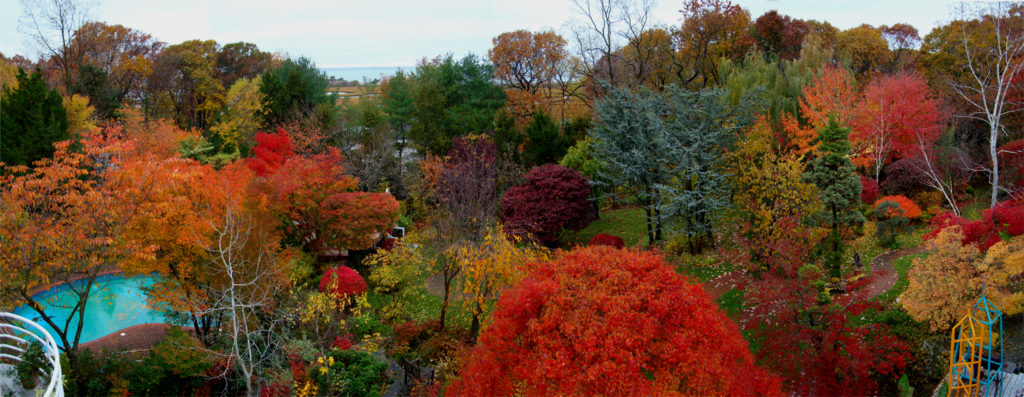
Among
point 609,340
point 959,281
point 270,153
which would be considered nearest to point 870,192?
point 959,281

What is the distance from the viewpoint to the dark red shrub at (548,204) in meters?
21.2

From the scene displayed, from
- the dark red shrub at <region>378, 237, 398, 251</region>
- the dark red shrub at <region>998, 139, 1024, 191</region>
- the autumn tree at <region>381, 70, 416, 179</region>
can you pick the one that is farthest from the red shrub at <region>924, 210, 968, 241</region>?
the autumn tree at <region>381, 70, 416, 179</region>

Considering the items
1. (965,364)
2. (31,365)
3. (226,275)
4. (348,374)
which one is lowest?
(348,374)

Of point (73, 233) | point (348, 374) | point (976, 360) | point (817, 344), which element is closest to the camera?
point (976, 360)

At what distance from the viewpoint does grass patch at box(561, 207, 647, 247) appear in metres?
22.8

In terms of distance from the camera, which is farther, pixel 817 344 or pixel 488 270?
pixel 488 270

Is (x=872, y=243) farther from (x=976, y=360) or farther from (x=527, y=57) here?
(x=527, y=57)

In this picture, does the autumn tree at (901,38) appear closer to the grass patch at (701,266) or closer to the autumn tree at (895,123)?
the autumn tree at (895,123)

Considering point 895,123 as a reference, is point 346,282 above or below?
below

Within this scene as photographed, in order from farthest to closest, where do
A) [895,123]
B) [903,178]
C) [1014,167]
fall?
[895,123], [903,178], [1014,167]

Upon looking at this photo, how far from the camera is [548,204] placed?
2136cm

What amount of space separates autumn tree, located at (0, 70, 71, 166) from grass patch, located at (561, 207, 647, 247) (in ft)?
→ 69.7

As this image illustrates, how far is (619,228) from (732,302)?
324 inches

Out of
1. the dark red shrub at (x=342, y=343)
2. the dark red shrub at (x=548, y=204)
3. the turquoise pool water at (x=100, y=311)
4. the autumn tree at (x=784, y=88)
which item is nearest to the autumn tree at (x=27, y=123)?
the turquoise pool water at (x=100, y=311)
